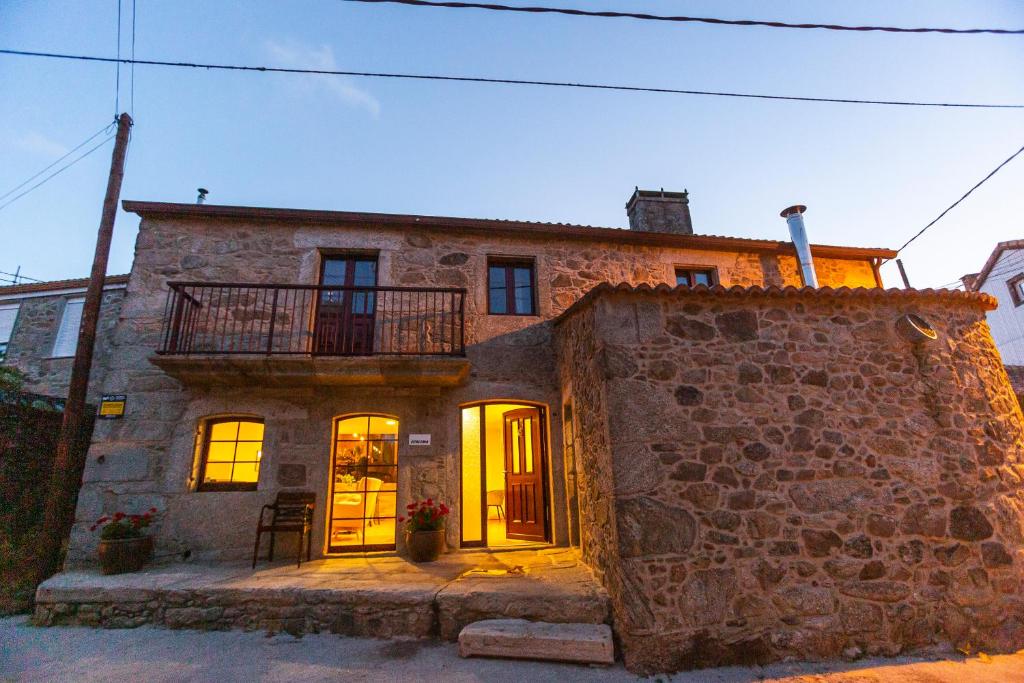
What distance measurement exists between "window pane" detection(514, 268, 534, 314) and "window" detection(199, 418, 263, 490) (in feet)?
12.9

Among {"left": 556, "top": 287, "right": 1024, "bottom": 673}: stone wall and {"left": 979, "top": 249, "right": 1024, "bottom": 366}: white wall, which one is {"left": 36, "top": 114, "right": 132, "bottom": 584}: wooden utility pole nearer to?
{"left": 556, "top": 287, "right": 1024, "bottom": 673}: stone wall

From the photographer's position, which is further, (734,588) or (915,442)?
(915,442)

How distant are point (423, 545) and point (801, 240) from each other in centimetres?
758

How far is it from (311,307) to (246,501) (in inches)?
104

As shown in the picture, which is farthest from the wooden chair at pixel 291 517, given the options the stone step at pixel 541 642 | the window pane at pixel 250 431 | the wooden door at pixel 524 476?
the wooden door at pixel 524 476

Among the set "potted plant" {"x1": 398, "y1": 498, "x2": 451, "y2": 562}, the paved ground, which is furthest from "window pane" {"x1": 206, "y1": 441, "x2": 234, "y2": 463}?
"potted plant" {"x1": 398, "y1": 498, "x2": 451, "y2": 562}

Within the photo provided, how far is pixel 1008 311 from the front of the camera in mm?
14367

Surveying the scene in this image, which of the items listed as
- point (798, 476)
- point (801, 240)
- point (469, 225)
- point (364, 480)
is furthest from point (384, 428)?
point (801, 240)

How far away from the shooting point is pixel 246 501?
5.16 metres

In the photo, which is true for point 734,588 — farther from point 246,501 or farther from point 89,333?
point 89,333

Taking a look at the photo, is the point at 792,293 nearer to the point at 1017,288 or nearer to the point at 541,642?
the point at 541,642

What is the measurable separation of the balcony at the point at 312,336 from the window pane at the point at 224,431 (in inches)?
24.7

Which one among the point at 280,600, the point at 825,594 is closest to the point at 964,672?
the point at 825,594

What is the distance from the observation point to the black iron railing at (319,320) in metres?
5.57
